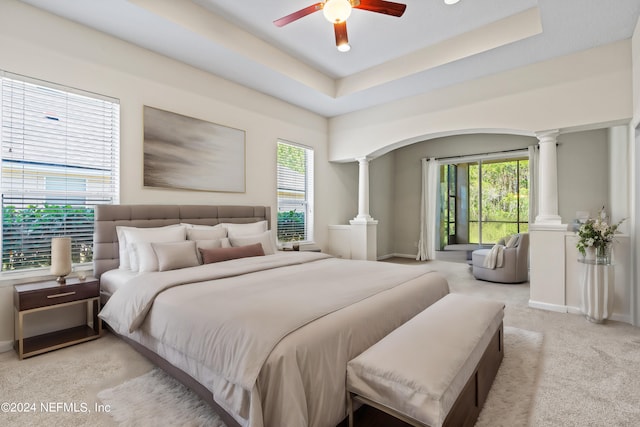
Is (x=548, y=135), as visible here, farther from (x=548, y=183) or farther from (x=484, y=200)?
(x=484, y=200)

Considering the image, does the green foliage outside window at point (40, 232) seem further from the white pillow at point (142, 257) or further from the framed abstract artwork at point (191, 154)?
the framed abstract artwork at point (191, 154)

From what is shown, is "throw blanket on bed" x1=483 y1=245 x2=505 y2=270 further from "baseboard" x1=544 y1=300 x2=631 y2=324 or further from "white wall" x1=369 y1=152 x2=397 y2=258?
"white wall" x1=369 y1=152 x2=397 y2=258

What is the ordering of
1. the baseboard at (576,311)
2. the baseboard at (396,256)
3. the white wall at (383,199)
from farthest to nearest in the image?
1. the baseboard at (396,256)
2. the white wall at (383,199)
3. the baseboard at (576,311)

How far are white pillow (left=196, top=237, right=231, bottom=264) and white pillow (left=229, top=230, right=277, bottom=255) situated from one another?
0.29ft

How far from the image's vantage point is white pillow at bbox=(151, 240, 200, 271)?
2.88m

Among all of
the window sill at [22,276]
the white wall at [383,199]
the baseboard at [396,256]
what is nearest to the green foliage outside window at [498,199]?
the baseboard at [396,256]

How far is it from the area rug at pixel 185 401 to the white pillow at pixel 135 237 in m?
1.26

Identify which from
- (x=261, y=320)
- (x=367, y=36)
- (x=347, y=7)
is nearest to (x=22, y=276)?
(x=261, y=320)

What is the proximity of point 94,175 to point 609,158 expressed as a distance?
24.0 feet

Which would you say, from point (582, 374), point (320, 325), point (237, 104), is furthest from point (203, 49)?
point (582, 374)

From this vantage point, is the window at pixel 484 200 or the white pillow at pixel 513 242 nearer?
the white pillow at pixel 513 242

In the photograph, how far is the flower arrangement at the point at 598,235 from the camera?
3243 millimetres

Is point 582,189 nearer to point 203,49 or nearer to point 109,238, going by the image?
point 203,49

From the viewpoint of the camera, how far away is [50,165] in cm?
293
